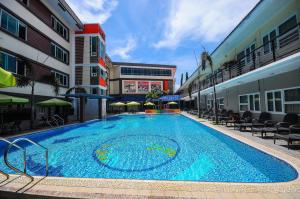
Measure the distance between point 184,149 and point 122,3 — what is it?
13.1m

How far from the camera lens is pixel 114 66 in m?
51.9

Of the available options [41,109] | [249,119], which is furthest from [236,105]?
[41,109]

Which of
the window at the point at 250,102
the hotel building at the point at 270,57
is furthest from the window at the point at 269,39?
the window at the point at 250,102

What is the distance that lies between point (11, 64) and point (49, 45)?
6593 mm

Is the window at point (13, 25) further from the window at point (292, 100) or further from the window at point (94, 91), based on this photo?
the window at point (292, 100)

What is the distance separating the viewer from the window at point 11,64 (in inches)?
535

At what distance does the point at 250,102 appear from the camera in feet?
50.6

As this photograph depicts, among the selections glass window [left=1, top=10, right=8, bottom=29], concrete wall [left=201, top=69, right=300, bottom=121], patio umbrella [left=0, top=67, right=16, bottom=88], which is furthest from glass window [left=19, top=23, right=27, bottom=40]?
concrete wall [left=201, top=69, right=300, bottom=121]

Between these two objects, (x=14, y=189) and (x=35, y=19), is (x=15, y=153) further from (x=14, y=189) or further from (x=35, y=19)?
(x=35, y=19)

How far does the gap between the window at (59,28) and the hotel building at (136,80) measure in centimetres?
2592

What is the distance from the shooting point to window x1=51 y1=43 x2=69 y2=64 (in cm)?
2133

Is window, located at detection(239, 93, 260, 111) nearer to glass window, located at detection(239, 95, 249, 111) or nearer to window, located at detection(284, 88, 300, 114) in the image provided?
glass window, located at detection(239, 95, 249, 111)

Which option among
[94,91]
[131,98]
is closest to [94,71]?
[94,91]

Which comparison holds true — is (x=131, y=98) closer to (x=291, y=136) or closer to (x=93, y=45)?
(x=93, y=45)
